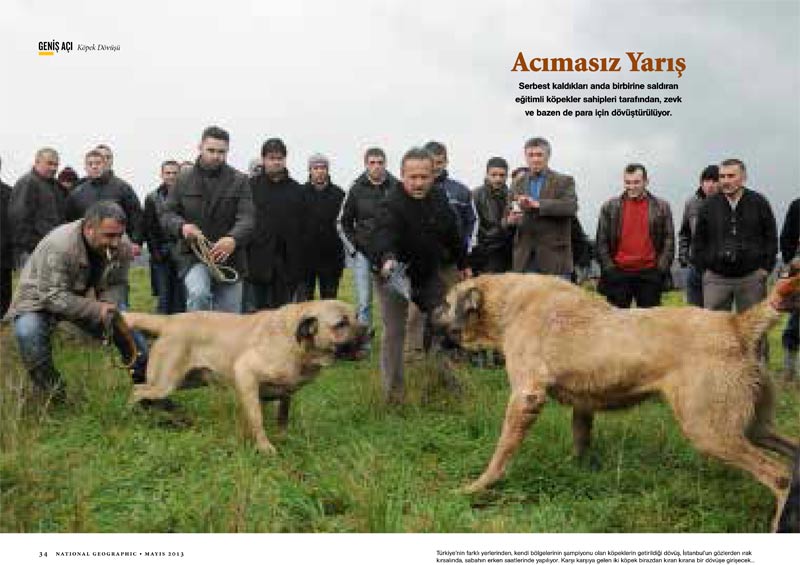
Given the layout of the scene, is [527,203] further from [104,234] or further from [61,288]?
[61,288]

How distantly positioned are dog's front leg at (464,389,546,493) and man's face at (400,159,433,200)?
8.36 feet

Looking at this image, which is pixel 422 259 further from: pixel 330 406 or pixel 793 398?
pixel 793 398

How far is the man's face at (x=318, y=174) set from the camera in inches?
473

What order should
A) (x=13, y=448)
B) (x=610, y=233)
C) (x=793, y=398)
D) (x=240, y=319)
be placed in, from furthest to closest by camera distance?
1. (x=610, y=233)
2. (x=793, y=398)
3. (x=240, y=319)
4. (x=13, y=448)

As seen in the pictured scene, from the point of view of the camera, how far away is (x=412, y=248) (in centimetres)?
795

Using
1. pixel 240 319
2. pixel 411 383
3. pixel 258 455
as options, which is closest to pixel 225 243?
pixel 240 319

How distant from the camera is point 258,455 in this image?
245 inches

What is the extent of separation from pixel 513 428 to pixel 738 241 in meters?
4.98

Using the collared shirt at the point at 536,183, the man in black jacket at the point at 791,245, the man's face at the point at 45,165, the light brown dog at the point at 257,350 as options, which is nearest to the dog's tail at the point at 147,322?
the light brown dog at the point at 257,350

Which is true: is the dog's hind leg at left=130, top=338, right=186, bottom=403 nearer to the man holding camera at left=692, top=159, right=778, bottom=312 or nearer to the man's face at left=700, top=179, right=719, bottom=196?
the man holding camera at left=692, top=159, right=778, bottom=312

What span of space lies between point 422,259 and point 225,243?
204cm

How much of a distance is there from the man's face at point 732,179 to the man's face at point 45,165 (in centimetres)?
804

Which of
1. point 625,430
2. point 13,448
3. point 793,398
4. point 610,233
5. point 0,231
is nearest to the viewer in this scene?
point 13,448

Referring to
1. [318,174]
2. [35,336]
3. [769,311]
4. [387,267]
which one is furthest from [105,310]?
[769,311]
